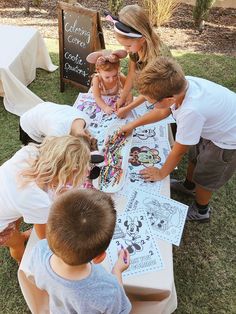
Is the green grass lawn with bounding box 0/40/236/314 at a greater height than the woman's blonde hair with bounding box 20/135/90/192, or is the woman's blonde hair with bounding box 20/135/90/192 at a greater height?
the woman's blonde hair with bounding box 20/135/90/192

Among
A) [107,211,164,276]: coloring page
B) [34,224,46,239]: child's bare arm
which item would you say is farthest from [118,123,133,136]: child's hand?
[34,224,46,239]: child's bare arm

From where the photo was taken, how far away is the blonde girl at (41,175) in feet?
5.71

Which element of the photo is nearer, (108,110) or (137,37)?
(137,37)

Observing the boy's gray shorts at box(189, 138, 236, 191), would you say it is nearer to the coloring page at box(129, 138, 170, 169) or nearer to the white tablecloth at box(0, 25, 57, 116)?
the coloring page at box(129, 138, 170, 169)

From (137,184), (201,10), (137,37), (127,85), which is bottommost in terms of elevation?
(201,10)

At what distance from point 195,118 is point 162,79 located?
0.99 ft

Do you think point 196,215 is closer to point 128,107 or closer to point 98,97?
point 128,107

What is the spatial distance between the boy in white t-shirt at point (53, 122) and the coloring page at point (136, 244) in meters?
0.64

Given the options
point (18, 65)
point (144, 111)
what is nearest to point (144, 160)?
point (144, 111)

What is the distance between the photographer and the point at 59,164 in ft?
5.67

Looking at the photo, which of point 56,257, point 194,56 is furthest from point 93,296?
point 194,56

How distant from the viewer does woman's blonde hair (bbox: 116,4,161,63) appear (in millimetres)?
2617

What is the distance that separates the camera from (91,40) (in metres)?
3.91

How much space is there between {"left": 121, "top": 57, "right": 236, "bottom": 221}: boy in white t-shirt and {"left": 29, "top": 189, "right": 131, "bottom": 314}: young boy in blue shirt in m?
0.86
